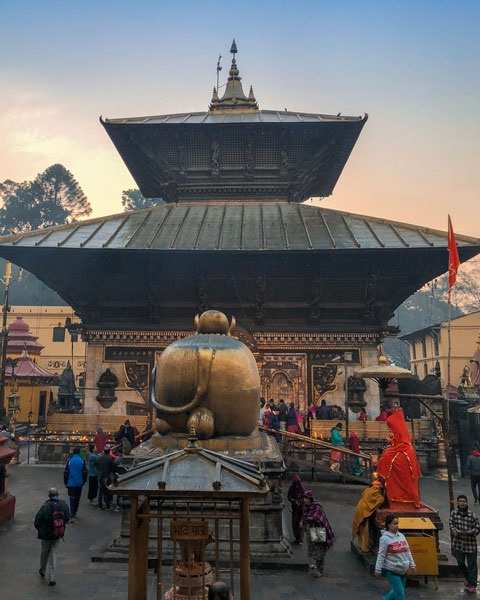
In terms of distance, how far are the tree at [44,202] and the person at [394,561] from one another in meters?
59.4

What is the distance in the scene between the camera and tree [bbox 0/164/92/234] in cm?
5941

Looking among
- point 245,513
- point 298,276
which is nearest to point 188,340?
point 245,513

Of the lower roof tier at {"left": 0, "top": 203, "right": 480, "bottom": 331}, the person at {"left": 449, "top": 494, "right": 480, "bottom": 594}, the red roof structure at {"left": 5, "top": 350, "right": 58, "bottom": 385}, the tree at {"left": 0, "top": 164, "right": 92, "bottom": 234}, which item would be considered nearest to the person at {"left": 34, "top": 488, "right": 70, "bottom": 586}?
the person at {"left": 449, "top": 494, "right": 480, "bottom": 594}

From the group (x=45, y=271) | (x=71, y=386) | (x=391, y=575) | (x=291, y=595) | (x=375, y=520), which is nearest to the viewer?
(x=391, y=575)

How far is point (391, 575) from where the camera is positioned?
17.6 ft

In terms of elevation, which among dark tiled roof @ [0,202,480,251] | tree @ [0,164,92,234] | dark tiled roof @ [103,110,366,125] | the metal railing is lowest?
the metal railing

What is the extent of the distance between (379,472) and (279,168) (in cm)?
1464

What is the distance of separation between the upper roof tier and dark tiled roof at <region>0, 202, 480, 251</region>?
105 centimetres

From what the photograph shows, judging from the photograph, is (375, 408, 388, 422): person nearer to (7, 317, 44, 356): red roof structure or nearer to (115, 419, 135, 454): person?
(115, 419, 135, 454): person

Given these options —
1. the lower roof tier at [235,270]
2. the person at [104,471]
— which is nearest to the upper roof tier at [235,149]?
the lower roof tier at [235,270]

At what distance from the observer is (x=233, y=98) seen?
2295 cm

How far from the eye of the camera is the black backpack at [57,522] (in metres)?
6.36

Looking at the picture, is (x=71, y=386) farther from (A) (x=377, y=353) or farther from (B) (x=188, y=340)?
(B) (x=188, y=340)

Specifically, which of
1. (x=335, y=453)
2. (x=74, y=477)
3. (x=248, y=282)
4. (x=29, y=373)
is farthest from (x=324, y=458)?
(x=29, y=373)
